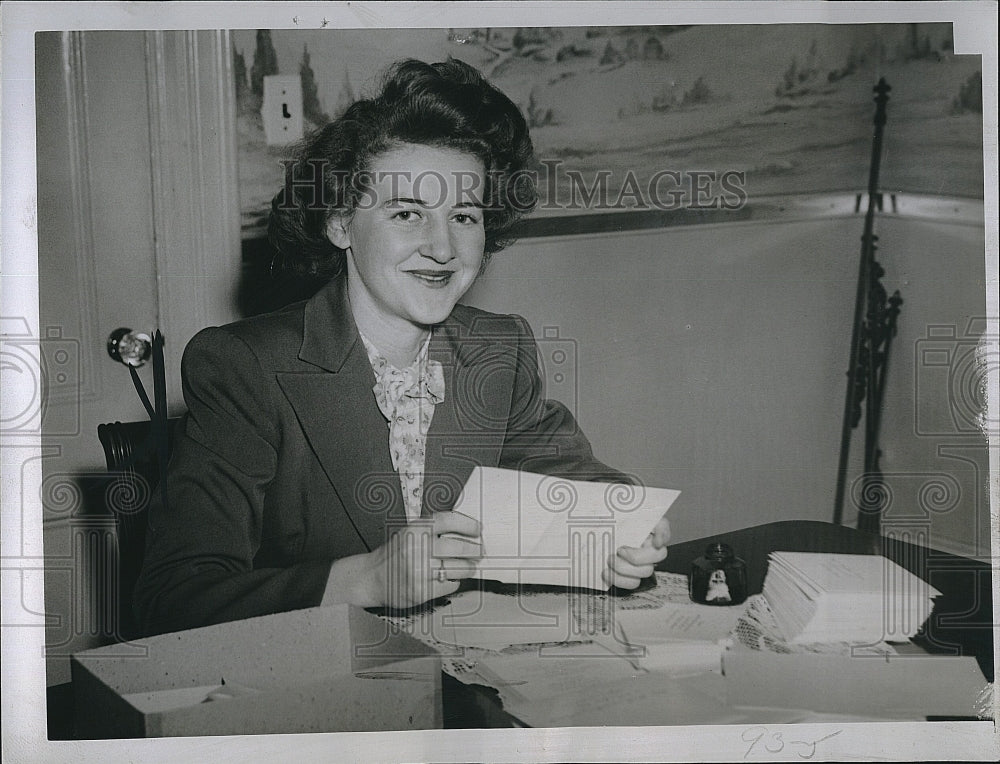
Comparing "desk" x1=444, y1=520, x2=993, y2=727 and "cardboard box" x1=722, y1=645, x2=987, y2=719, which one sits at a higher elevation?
"desk" x1=444, y1=520, x2=993, y2=727

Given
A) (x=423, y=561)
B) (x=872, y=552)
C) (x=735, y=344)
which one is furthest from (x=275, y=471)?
(x=872, y=552)

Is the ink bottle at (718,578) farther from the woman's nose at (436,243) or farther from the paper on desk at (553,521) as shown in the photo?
the woman's nose at (436,243)

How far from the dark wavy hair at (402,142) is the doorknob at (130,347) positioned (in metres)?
0.33

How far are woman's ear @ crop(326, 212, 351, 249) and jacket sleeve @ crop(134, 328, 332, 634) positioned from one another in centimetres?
29

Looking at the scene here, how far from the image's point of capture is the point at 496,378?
1.98 m

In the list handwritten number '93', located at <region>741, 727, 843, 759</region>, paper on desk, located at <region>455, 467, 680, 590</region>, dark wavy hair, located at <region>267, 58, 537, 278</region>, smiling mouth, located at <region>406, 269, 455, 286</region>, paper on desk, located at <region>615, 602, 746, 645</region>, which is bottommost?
handwritten number '93', located at <region>741, 727, 843, 759</region>

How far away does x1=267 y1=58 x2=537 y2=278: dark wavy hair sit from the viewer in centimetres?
194

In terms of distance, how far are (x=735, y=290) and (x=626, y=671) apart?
84cm

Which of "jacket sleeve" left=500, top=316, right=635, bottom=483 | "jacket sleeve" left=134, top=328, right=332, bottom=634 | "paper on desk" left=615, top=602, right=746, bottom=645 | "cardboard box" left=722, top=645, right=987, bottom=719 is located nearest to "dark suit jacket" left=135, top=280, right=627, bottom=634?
"jacket sleeve" left=134, top=328, right=332, bottom=634

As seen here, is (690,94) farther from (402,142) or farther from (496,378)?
(496,378)

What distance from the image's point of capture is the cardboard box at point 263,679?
193 cm

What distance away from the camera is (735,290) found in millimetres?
1984

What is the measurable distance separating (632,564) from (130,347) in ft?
3.76

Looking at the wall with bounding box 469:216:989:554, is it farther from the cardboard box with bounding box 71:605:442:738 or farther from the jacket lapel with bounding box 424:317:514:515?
the cardboard box with bounding box 71:605:442:738
